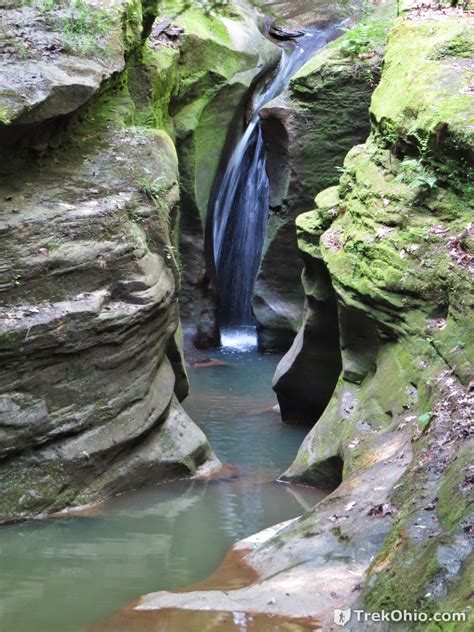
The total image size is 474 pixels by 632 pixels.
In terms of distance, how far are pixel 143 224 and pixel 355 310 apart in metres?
2.33

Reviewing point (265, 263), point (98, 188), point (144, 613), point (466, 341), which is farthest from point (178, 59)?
point (144, 613)

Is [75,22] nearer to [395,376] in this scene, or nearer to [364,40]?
[395,376]

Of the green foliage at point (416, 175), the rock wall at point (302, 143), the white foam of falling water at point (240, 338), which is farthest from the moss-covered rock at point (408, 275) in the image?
the white foam of falling water at point (240, 338)

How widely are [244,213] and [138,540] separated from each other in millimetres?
10929

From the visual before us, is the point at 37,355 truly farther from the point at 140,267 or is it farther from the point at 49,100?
the point at 49,100

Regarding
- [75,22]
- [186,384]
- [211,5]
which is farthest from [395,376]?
[211,5]

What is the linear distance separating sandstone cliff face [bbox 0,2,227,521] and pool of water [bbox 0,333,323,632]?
38 cm

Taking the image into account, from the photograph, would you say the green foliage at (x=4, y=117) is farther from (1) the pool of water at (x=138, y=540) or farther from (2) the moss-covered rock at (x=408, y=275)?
(1) the pool of water at (x=138, y=540)

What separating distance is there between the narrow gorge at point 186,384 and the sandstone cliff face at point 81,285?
0.07 ft

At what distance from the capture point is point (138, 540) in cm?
679

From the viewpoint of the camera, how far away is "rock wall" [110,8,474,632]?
4297 mm

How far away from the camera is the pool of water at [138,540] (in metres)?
5.50

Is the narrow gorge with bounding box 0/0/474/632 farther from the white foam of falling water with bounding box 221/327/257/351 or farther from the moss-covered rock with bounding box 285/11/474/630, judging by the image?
the white foam of falling water with bounding box 221/327/257/351

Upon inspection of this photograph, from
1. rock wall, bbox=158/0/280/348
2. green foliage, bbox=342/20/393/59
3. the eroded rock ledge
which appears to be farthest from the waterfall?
the eroded rock ledge
